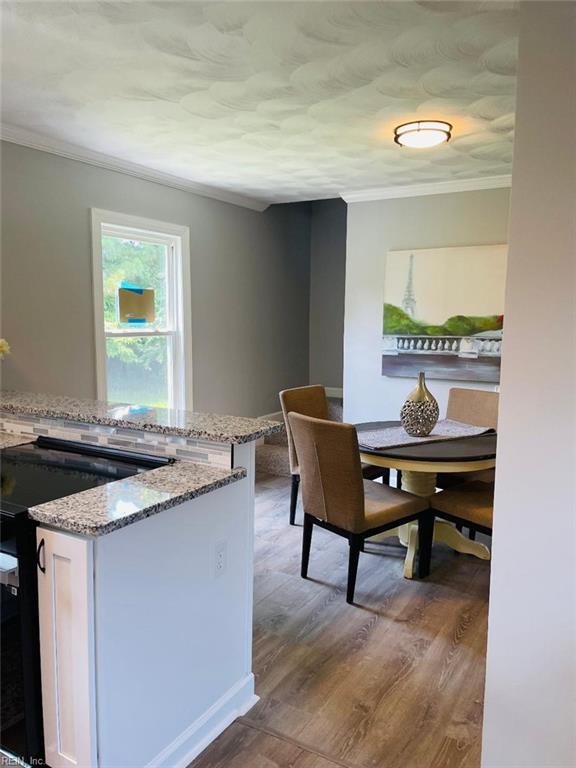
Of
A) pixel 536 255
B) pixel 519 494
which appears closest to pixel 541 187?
pixel 536 255

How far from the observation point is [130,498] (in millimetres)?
1648

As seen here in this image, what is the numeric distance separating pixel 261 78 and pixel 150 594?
2099 mm

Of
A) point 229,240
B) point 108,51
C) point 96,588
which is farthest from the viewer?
point 229,240

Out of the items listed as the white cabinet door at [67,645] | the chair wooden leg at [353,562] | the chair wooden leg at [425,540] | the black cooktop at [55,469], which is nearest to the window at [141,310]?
the black cooktop at [55,469]

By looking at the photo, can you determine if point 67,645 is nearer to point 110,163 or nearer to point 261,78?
point 261,78

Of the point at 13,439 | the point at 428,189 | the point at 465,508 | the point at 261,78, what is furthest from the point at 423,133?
the point at 13,439

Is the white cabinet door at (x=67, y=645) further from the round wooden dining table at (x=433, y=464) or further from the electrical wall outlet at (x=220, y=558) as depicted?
the round wooden dining table at (x=433, y=464)

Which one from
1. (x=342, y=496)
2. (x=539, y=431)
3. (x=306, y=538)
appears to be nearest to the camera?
(x=539, y=431)

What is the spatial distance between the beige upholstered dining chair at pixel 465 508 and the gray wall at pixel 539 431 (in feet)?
4.45

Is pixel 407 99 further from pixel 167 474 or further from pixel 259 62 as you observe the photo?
pixel 167 474

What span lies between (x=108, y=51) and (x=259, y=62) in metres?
0.59

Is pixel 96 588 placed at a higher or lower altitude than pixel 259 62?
lower

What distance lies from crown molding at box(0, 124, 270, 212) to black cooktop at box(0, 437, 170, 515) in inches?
74.5

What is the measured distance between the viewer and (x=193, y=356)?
15.6 ft
